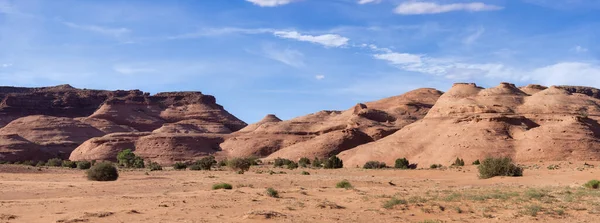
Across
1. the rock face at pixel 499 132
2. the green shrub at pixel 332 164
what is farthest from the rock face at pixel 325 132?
the green shrub at pixel 332 164

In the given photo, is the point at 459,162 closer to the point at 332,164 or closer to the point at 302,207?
the point at 332,164

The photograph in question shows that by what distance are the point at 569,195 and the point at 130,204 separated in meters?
16.9

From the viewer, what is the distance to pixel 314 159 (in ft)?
254

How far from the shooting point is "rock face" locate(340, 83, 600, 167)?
6153cm

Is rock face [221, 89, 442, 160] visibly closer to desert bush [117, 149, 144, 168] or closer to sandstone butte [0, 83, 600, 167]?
sandstone butte [0, 83, 600, 167]

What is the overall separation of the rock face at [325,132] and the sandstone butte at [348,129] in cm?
18

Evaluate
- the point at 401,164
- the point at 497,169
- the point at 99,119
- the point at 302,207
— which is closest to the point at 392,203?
the point at 302,207

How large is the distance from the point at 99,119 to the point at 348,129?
226 ft

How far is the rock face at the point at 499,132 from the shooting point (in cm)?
6153

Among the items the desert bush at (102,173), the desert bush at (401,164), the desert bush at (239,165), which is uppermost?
the desert bush at (401,164)

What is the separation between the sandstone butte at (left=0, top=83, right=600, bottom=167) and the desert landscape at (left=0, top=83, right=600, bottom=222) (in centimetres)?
27

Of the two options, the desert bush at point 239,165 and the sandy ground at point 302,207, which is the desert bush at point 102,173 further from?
the desert bush at point 239,165

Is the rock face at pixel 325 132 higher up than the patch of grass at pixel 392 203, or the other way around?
the rock face at pixel 325 132

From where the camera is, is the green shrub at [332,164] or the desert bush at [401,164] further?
the green shrub at [332,164]
